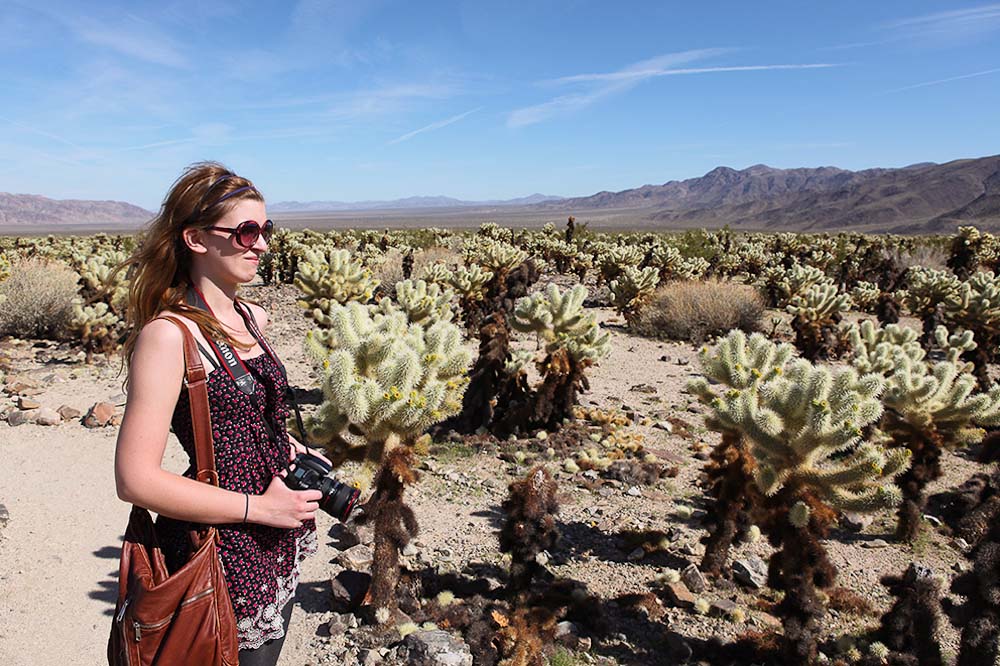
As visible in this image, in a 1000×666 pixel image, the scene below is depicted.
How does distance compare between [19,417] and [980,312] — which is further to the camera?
[980,312]

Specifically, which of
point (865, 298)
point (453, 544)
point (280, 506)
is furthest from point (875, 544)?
point (865, 298)

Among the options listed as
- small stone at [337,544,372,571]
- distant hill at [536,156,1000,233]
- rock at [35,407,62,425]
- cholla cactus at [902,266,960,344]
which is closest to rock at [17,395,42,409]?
rock at [35,407,62,425]

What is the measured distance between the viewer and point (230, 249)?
1.72 m

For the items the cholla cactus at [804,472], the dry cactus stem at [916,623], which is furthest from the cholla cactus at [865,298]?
the dry cactus stem at [916,623]

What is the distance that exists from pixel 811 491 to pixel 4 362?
32.5 ft

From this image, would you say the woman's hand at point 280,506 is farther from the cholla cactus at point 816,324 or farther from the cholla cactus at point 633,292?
the cholla cactus at point 633,292

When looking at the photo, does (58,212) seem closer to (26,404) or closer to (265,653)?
(26,404)

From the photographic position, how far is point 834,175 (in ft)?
649

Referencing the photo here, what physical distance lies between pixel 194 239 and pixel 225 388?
419mm

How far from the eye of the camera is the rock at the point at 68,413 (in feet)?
21.4

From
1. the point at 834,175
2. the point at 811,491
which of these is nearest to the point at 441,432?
the point at 811,491

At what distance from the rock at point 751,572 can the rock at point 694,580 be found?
235mm

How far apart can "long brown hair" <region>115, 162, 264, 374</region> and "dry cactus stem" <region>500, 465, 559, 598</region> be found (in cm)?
196

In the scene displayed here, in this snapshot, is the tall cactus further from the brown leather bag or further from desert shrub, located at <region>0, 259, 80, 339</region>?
desert shrub, located at <region>0, 259, 80, 339</region>
